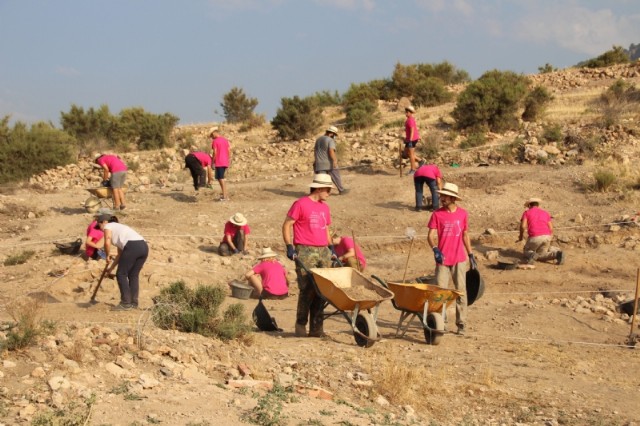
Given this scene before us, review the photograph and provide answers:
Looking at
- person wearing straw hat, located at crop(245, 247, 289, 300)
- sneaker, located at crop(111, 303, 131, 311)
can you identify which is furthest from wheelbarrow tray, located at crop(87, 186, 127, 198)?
sneaker, located at crop(111, 303, 131, 311)

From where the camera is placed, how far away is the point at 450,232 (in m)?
10.1

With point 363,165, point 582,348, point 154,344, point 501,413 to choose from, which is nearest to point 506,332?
point 582,348

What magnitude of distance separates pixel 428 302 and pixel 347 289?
959 mm

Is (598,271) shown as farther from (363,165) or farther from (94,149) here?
(94,149)

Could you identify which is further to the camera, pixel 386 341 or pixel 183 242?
pixel 183 242

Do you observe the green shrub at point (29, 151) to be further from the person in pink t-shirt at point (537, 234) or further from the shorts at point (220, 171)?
the person in pink t-shirt at point (537, 234)

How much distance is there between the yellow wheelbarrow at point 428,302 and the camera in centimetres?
938

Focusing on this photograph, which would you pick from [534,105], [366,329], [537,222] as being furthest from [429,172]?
[534,105]

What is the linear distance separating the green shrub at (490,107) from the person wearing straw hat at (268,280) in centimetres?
1443

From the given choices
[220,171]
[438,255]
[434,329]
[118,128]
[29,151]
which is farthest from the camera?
[118,128]

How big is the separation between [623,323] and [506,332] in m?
1.75

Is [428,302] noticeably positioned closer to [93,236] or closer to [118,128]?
[93,236]

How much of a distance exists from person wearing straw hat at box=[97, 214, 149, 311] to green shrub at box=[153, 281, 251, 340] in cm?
154

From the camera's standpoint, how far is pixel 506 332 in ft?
34.9
